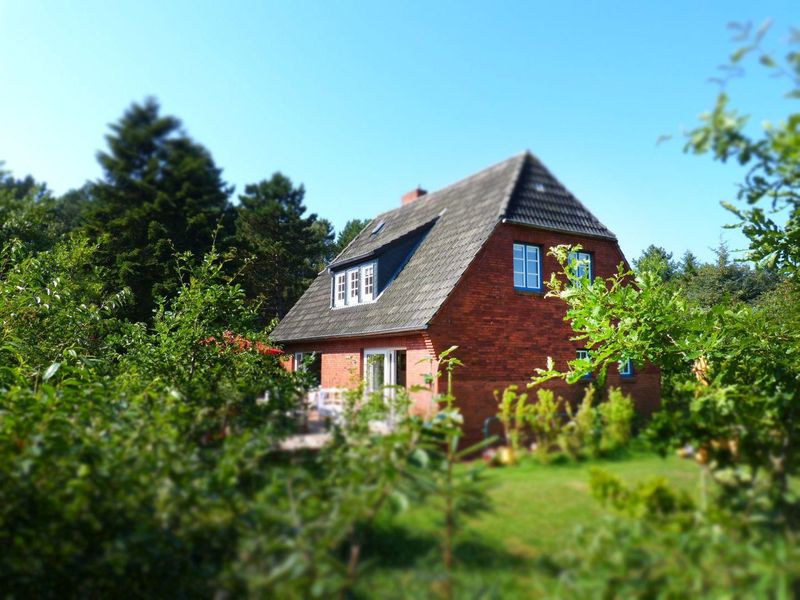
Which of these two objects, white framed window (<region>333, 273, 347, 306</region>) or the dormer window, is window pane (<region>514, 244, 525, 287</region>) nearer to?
the dormer window

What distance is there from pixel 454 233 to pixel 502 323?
2.99 meters

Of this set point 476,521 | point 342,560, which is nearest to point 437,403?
point 476,521

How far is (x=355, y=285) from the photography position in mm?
14492

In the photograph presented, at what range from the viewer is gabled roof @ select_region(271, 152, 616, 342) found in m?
10.6

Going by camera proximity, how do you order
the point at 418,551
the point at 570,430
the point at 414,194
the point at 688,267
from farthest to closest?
the point at 414,194
the point at 688,267
the point at 570,430
the point at 418,551

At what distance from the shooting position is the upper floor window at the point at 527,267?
10.8 meters

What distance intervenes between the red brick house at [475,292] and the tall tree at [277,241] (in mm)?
18882

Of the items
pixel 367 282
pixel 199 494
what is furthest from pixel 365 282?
pixel 199 494

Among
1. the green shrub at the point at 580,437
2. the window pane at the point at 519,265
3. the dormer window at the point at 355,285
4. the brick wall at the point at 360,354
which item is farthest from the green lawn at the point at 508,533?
the dormer window at the point at 355,285

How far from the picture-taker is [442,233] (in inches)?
509

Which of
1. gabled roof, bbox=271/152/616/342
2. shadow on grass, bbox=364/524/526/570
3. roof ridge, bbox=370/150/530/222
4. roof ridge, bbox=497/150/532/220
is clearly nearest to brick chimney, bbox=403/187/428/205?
roof ridge, bbox=370/150/530/222

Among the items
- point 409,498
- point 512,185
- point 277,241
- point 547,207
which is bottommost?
point 409,498

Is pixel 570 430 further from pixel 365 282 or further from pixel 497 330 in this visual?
pixel 365 282

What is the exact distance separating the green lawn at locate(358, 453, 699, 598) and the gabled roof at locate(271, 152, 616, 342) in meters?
5.87
